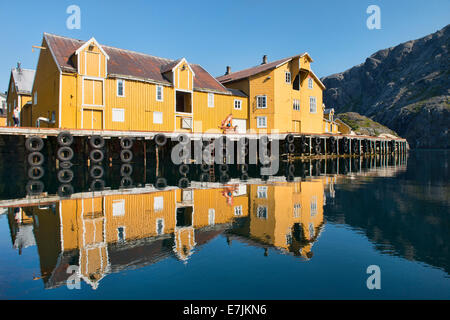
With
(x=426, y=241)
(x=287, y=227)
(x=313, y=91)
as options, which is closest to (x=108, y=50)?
(x=313, y=91)

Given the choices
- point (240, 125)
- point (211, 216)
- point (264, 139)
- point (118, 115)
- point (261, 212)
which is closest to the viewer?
point (211, 216)

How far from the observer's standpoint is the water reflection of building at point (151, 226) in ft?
20.8

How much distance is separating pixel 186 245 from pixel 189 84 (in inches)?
1058

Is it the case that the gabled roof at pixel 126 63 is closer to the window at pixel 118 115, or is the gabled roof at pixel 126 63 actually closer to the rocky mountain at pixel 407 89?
the window at pixel 118 115

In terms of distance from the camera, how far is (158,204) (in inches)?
464

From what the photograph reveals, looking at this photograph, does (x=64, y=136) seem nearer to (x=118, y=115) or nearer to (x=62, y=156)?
(x=62, y=156)

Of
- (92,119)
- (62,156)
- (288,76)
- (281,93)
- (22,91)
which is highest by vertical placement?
(288,76)

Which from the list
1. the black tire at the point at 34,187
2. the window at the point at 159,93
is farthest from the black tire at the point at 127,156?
the black tire at the point at 34,187

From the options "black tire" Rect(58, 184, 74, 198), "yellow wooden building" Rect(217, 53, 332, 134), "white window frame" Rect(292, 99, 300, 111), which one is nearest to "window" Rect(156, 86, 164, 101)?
"yellow wooden building" Rect(217, 53, 332, 134)

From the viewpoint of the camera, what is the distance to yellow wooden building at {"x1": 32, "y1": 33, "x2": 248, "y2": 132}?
85.0 ft

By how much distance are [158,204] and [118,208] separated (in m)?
1.46

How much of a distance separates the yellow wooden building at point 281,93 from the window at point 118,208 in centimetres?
2714

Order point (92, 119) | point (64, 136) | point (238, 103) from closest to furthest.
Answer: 1. point (64, 136)
2. point (92, 119)
3. point (238, 103)

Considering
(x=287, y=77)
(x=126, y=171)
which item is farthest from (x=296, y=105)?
(x=126, y=171)
